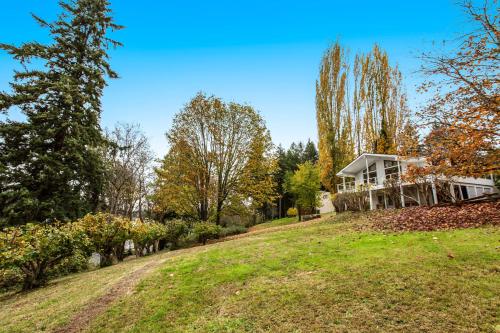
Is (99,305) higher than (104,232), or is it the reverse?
(104,232)

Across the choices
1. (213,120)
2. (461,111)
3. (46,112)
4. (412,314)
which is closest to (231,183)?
(213,120)

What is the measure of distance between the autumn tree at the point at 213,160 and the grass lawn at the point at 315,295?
10140 millimetres

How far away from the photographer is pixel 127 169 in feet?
77.9

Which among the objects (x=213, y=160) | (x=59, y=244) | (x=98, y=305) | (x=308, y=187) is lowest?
(x=98, y=305)

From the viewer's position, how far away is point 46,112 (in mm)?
16016

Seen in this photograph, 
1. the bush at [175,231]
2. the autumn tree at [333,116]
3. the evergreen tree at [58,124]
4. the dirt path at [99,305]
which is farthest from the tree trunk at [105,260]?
the autumn tree at [333,116]

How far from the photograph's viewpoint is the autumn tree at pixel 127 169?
75.2 feet

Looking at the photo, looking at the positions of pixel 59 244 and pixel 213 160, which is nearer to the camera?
pixel 59 244

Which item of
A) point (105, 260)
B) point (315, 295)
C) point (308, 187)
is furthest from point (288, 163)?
point (315, 295)

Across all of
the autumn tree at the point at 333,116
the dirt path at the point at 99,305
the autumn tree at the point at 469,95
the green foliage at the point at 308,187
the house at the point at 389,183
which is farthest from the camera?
the green foliage at the point at 308,187

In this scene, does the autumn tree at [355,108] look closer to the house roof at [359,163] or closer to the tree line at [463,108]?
the house roof at [359,163]

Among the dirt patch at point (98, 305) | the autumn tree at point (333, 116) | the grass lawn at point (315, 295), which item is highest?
the autumn tree at point (333, 116)

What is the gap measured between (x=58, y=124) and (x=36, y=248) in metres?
11.3

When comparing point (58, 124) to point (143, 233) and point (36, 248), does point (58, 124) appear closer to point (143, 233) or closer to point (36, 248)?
point (143, 233)
